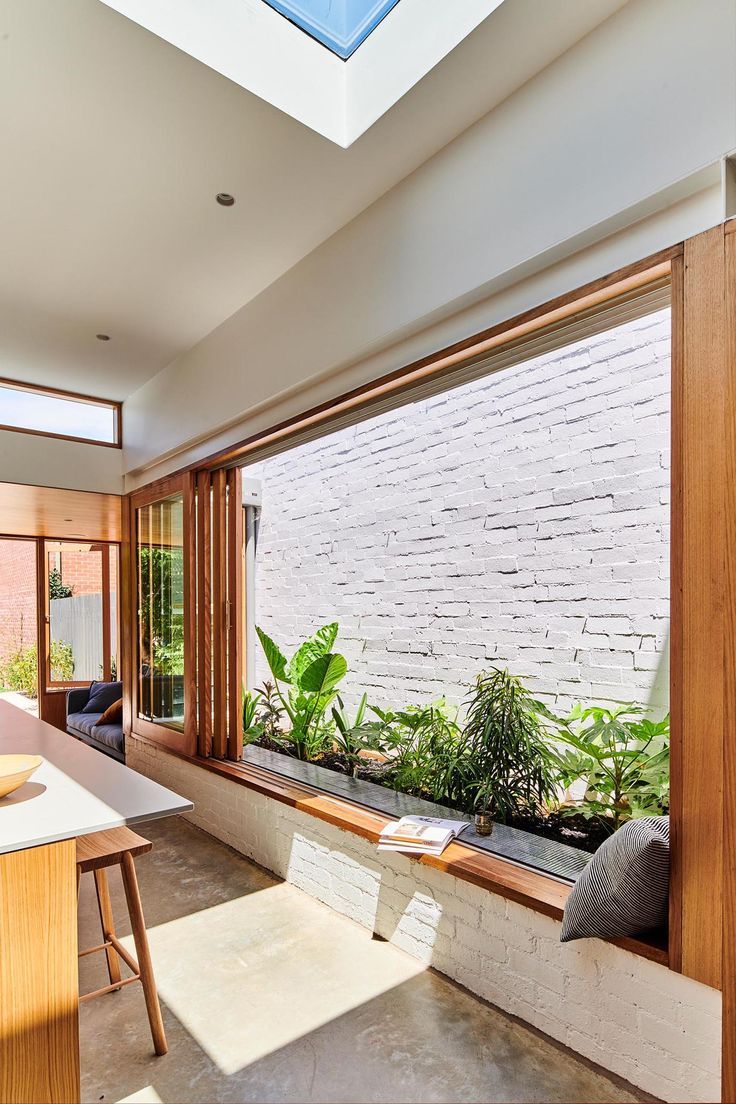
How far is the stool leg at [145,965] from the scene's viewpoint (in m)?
2.04

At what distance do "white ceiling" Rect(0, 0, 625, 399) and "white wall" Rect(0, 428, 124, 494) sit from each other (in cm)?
100

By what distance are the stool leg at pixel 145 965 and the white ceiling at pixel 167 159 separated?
226 cm

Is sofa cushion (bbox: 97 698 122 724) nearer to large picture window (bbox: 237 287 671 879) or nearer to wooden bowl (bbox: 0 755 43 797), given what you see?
large picture window (bbox: 237 287 671 879)

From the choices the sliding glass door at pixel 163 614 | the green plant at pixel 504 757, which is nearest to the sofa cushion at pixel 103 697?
the sliding glass door at pixel 163 614

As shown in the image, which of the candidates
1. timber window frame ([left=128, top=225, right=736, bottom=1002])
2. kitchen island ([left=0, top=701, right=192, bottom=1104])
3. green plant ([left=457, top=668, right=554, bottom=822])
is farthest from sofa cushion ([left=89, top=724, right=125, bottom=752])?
timber window frame ([left=128, top=225, right=736, bottom=1002])

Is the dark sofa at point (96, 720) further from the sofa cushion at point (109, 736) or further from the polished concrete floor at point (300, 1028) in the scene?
the polished concrete floor at point (300, 1028)

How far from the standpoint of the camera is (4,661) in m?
7.78

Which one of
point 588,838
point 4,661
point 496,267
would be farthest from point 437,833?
point 4,661

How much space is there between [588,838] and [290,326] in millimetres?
2557

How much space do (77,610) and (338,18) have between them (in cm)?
713

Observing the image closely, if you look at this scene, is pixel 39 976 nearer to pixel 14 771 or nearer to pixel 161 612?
pixel 14 771

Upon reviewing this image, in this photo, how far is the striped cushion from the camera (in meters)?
1.69

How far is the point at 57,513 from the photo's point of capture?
5742 millimetres

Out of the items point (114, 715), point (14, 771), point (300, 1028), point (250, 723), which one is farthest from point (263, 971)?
point (114, 715)
